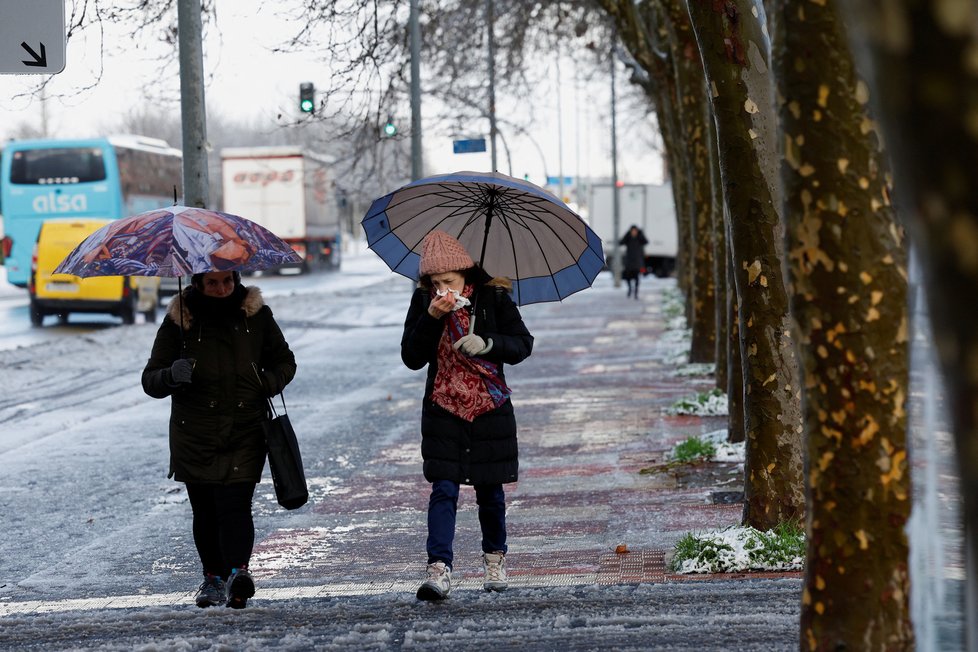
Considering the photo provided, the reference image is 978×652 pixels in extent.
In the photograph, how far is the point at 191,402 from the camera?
20.6 feet

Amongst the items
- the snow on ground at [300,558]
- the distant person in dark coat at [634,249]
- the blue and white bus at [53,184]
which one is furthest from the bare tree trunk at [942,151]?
the blue and white bus at [53,184]

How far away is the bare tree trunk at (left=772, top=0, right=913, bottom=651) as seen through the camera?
4.00 m

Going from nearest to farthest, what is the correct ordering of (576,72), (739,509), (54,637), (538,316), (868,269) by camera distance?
(868,269)
(54,637)
(739,509)
(538,316)
(576,72)

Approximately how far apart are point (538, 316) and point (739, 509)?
68.1 feet

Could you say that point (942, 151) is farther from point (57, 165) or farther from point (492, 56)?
point (57, 165)

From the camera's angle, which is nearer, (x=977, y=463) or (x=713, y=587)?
(x=977, y=463)

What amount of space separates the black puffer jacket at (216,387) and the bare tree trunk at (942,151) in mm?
4577

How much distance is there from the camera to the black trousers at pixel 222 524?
20.6ft

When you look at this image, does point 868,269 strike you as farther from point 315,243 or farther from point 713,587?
point 315,243

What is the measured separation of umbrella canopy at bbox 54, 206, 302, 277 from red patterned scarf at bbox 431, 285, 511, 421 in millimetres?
745

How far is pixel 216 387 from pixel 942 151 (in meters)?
4.82

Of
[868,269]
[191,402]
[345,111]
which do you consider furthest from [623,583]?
[345,111]

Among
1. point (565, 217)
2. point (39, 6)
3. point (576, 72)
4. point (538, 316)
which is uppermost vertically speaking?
point (576, 72)

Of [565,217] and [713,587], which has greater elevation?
[565,217]
